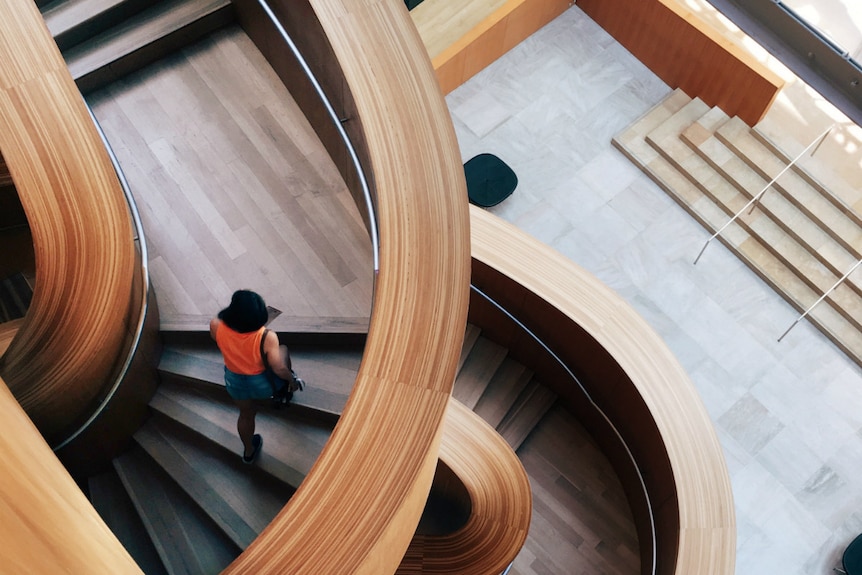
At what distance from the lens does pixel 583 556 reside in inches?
295

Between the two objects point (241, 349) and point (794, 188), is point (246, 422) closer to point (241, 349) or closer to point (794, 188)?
point (241, 349)

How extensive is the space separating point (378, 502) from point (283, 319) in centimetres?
199

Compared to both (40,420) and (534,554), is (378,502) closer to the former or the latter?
(40,420)

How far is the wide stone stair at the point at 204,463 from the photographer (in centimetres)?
513

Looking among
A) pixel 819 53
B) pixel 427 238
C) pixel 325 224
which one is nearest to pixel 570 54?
pixel 819 53

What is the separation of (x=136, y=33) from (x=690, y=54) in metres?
6.11

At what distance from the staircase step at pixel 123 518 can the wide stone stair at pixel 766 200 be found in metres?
6.33

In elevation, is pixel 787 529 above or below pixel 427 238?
below

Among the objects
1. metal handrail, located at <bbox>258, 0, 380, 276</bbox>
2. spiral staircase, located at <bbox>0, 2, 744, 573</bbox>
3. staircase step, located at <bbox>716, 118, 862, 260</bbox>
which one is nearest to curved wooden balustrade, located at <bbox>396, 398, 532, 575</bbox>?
spiral staircase, located at <bbox>0, 2, 744, 573</bbox>

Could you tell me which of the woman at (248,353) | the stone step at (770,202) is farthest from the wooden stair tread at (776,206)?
the woman at (248,353)

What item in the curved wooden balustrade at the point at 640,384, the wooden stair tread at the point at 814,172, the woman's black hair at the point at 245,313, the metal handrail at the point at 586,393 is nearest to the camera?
the woman's black hair at the point at 245,313

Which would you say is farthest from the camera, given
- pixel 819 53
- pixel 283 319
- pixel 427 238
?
pixel 819 53

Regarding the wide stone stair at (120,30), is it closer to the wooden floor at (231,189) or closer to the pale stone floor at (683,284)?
Result: the wooden floor at (231,189)

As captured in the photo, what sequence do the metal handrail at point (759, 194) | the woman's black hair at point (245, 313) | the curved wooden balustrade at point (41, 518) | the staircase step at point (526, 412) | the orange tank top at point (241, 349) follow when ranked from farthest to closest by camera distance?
the metal handrail at point (759, 194) < the staircase step at point (526, 412) < the orange tank top at point (241, 349) < the woman's black hair at point (245, 313) < the curved wooden balustrade at point (41, 518)
